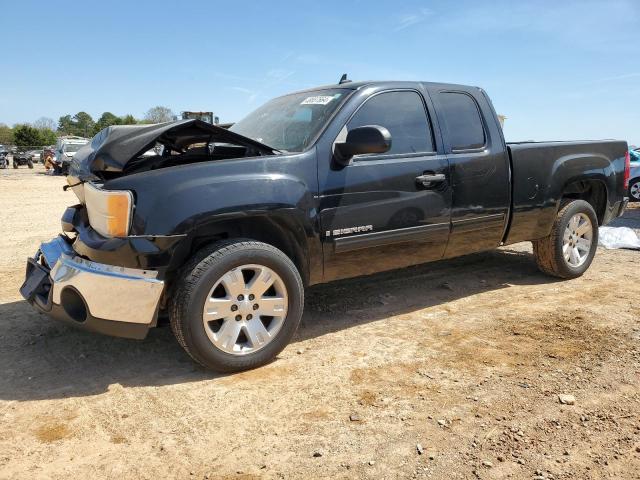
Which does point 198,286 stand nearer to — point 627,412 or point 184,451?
point 184,451

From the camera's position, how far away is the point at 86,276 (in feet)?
9.40

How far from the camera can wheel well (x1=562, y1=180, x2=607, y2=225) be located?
5305mm

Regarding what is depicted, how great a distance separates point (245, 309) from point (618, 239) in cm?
621

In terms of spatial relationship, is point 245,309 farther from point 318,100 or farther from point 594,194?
point 594,194

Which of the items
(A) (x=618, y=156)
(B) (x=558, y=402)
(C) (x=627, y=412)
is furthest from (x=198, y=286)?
(A) (x=618, y=156)

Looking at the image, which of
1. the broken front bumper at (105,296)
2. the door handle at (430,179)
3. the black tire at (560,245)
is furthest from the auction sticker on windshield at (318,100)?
the black tire at (560,245)

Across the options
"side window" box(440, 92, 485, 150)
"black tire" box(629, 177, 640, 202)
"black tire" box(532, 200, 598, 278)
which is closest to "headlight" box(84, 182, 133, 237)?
"side window" box(440, 92, 485, 150)

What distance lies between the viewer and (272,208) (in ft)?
10.5

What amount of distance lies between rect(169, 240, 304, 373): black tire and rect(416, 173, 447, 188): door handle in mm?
1259

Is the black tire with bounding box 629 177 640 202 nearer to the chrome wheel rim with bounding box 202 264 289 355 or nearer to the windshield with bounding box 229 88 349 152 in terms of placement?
the windshield with bounding box 229 88 349 152

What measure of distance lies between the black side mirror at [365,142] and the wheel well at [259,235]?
2.19 ft

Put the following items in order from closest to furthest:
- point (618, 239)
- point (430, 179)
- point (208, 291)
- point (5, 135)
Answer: point (208, 291)
point (430, 179)
point (618, 239)
point (5, 135)

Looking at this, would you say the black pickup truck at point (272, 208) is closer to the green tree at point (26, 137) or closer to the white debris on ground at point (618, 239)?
the white debris on ground at point (618, 239)

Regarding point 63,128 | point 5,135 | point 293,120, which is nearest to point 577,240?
point 293,120
